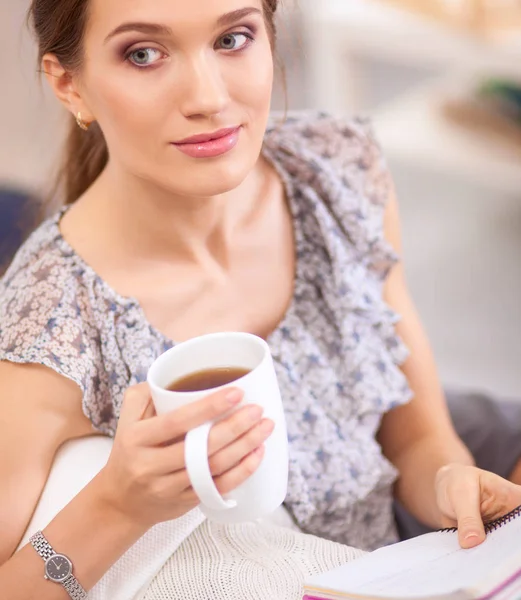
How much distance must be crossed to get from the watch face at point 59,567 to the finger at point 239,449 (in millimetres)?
250

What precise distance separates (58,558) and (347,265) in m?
0.56

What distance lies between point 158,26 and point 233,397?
1.38 ft

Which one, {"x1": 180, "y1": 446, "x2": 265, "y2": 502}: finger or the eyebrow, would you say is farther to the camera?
the eyebrow

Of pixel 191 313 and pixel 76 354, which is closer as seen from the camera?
pixel 76 354

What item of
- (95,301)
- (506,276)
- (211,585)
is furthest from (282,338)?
(506,276)

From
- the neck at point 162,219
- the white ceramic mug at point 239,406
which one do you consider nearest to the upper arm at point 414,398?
the neck at point 162,219

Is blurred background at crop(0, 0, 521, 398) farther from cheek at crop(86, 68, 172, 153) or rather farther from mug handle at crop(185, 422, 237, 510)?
mug handle at crop(185, 422, 237, 510)

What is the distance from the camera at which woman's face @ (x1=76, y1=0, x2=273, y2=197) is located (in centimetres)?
99

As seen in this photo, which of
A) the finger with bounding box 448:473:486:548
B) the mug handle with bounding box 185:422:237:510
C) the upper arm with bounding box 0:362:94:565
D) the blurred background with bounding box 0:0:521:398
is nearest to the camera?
the mug handle with bounding box 185:422:237:510

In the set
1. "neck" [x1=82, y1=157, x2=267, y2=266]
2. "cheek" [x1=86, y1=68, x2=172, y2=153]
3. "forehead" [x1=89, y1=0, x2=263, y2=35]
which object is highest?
"forehead" [x1=89, y1=0, x2=263, y2=35]

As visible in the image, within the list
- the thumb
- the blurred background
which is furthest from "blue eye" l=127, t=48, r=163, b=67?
the blurred background

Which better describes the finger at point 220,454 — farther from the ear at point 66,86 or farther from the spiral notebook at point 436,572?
the ear at point 66,86

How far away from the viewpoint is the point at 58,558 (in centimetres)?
96

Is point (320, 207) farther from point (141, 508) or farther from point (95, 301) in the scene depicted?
point (141, 508)
